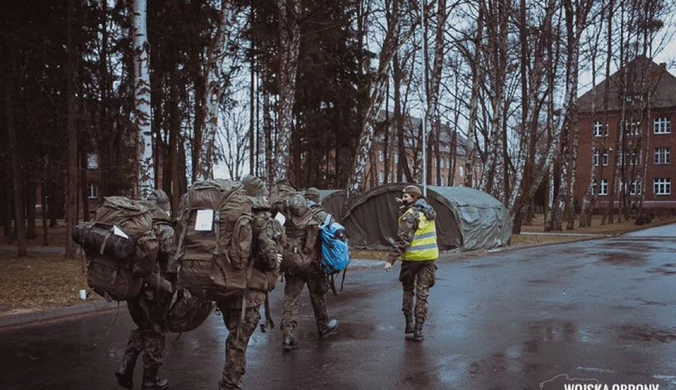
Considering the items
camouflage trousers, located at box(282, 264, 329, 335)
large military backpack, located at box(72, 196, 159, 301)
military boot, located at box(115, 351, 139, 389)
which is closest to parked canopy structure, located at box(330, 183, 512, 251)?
camouflage trousers, located at box(282, 264, 329, 335)

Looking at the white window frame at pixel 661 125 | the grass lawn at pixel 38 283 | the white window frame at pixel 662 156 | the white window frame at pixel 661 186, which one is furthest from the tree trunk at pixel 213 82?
the white window frame at pixel 661 125

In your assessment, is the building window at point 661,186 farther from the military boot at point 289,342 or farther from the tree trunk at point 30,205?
the military boot at point 289,342

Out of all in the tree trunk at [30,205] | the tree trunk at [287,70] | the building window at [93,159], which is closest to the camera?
the tree trunk at [287,70]

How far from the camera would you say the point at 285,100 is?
20375 mm

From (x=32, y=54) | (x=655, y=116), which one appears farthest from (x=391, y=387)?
(x=655, y=116)

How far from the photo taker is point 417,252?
7.91 m

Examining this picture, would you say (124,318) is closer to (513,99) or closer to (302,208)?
(302,208)

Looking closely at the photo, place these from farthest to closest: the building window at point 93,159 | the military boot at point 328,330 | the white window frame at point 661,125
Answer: the white window frame at point 661,125
the building window at point 93,159
the military boot at point 328,330

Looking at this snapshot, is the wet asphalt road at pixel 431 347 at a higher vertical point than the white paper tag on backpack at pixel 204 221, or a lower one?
lower

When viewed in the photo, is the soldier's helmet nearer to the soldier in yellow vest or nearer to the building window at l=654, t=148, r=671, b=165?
the soldier in yellow vest

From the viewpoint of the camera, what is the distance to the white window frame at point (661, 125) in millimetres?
72375

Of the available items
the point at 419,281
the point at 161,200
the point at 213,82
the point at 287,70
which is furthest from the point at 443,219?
the point at 161,200

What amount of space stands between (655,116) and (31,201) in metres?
65.8

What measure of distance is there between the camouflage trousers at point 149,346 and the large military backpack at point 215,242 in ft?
2.97
